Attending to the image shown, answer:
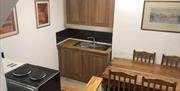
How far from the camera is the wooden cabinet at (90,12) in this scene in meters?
3.45

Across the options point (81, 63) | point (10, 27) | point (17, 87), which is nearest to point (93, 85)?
point (17, 87)

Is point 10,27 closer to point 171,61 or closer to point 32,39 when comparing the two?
point 32,39

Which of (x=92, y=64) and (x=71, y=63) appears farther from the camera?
(x=71, y=63)

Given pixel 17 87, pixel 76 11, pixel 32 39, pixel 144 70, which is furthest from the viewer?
pixel 76 11

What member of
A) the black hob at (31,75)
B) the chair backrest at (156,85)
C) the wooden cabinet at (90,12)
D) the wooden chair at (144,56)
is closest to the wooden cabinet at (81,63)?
the wooden chair at (144,56)

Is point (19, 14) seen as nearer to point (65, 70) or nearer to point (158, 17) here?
point (65, 70)

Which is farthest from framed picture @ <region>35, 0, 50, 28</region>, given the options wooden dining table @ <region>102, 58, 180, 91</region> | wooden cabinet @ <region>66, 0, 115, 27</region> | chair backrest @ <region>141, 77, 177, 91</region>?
chair backrest @ <region>141, 77, 177, 91</region>

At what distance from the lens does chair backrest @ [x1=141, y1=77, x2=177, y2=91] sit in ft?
7.39

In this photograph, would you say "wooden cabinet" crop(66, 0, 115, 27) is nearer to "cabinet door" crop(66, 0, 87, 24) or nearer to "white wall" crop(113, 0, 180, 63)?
"cabinet door" crop(66, 0, 87, 24)

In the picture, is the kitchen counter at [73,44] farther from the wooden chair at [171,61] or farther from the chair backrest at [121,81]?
the wooden chair at [171,61]

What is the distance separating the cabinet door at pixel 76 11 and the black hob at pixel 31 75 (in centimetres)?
220

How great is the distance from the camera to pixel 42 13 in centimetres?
321

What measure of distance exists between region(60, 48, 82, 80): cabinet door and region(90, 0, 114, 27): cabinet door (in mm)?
815

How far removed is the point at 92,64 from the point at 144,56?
1.10 m
